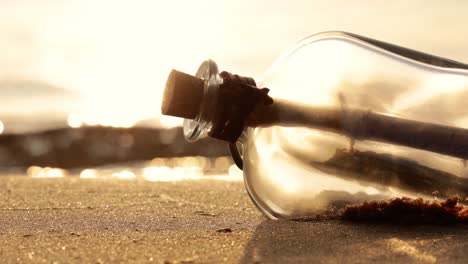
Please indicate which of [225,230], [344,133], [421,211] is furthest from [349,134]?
[225,230]

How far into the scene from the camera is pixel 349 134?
1.35m

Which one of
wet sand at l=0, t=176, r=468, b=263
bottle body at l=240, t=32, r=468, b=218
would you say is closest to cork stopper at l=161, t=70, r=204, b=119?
bottle body at l=240, t=32, r=468, b=218

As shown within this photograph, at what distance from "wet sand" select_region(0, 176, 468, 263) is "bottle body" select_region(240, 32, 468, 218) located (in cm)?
7

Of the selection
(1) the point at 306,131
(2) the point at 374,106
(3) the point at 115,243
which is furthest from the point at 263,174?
(3) the point at 115,243

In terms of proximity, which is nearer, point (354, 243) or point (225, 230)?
point (354, 243)

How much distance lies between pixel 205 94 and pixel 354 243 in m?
0.43

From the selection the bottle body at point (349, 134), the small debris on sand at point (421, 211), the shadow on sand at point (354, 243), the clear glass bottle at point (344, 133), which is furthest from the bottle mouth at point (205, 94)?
the small debris on sand at point (421, 211)

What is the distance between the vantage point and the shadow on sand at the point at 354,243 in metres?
1.02

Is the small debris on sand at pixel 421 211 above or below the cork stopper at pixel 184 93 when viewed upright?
below

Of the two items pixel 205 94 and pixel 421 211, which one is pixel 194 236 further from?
pixel 421 211

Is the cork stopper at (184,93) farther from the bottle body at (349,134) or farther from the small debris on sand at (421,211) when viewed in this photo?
the small debris on sand at (421,211)

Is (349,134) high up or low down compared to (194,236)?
up

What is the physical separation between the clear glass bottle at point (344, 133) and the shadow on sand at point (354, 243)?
0.08 metres

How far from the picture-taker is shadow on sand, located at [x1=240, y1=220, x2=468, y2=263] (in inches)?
40.2
